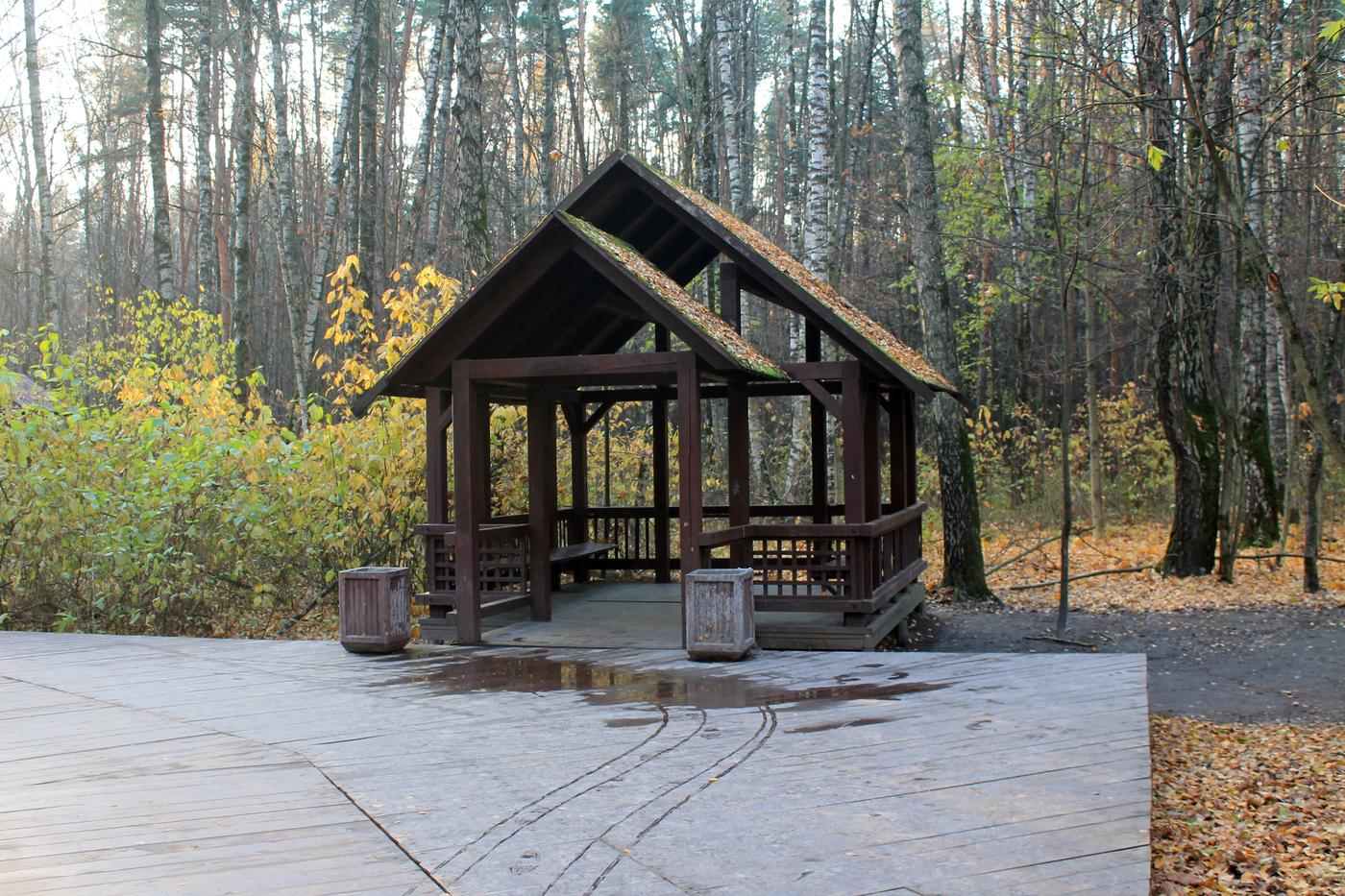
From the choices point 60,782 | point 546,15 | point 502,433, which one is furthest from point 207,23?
point 60,782

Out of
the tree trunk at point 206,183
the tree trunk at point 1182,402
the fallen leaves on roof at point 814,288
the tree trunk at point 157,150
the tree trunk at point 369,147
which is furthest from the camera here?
the tree trunk at point 206,183

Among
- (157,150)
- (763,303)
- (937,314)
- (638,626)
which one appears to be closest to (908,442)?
(937,314)

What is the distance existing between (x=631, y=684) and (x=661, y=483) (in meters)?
5.68

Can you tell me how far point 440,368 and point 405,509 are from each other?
361 centimetres

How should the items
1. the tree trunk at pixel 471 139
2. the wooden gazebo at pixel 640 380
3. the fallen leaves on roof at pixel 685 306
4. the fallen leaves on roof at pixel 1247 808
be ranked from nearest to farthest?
the fallen leaves on roof at pixel 1247 808
the fallen leaves on roof at pixel 685 306
the wooden gazebo at pixel 640 380
the tree trunk at pixel 471 139

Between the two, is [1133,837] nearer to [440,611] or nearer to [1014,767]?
[1014,767]

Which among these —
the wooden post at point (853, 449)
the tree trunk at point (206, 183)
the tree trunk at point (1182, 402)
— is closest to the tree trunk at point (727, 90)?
the tree trunk at point (1182, 402)

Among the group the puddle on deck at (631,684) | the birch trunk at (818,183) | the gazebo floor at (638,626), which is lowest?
the puddle on deck at (631,684)

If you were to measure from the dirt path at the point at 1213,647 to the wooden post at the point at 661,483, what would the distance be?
124 inches

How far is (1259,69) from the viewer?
14.9m

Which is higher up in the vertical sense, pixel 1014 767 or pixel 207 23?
pixel 207 23

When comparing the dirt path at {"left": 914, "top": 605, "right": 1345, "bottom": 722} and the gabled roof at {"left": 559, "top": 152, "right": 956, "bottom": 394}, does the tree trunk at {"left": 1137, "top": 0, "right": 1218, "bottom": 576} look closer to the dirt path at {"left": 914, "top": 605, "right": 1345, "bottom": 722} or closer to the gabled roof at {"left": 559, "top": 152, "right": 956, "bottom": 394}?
the dirt path at {"left": 914, "top": 605, "right": 1345, "bottom": 722}

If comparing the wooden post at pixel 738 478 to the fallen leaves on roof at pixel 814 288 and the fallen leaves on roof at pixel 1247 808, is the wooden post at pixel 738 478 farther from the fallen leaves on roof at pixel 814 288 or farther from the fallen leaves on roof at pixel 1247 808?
the fallen leaves on roof at pixel 1247 808

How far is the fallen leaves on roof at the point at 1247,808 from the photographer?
523 cm
